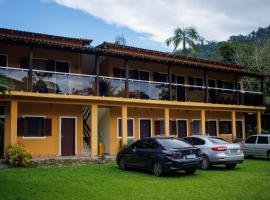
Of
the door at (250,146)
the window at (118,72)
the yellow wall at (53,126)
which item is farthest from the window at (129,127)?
the door at (250,146)

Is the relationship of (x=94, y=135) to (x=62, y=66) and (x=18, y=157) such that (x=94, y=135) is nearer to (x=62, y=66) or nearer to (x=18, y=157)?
(x=18, y=157)

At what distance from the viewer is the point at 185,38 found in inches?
1630

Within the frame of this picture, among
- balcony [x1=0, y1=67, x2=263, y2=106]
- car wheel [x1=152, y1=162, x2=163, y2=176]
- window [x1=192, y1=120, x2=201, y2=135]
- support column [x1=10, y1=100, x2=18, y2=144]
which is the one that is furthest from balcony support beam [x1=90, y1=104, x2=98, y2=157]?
window [x1=192, y1=120, x2=201, y2=135]

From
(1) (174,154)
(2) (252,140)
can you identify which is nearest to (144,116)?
(2) (252,140)

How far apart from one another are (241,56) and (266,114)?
337 inches

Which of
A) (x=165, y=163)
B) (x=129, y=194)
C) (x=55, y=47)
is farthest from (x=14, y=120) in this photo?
(x=129, y=194)

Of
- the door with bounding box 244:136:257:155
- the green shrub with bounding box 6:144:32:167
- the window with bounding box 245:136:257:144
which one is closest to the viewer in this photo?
the green shrub with bounding box 6:144:32:167

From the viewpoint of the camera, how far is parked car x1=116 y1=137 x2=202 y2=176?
13.1 meters

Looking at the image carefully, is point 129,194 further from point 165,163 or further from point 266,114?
point 266,114

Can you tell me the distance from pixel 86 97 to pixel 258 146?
988cm

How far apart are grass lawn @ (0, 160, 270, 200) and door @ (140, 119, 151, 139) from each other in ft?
33.3

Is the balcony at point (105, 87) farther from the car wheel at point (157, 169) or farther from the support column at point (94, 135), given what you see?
the car wheel at point (157, 169)

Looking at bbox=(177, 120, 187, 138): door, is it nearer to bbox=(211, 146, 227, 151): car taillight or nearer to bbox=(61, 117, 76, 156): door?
bbox=(61, 117, 76, 156): door

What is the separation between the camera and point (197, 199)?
922 centimetres
